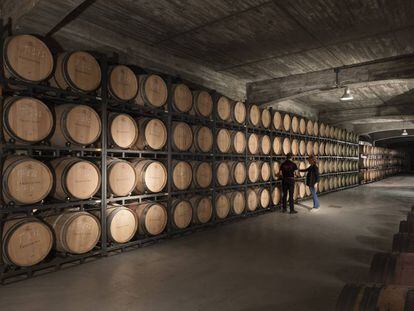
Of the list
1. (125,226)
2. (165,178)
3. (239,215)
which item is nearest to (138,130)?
(165,178)

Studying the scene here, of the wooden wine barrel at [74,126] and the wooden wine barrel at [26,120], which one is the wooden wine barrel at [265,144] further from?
the wooden wine barrel at [26,120]

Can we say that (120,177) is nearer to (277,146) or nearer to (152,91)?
(152,91)

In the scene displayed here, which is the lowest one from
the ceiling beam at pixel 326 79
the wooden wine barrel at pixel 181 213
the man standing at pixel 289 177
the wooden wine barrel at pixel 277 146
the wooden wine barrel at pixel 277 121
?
the wooden wine barrel at pixel 181 213

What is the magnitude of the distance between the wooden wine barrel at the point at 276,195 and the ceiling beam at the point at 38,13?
7.64 meters

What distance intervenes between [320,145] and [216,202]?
8.00 meters

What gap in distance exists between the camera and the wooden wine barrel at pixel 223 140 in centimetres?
812

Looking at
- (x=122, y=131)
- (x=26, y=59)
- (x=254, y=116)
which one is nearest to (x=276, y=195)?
(x=254, y=116)

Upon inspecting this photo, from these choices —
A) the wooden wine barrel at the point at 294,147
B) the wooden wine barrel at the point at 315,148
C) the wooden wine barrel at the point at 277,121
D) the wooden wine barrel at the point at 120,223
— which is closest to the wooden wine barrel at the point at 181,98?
the wooden wine barrel at the point at 120,223

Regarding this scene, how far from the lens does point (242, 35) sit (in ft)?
21.8

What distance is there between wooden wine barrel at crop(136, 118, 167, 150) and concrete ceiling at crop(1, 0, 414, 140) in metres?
1.70

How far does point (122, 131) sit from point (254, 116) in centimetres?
482

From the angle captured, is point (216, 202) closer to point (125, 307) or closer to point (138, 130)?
point (138, 130)

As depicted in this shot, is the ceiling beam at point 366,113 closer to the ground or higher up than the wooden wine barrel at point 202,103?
higher up

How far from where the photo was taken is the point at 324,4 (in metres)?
5.30
